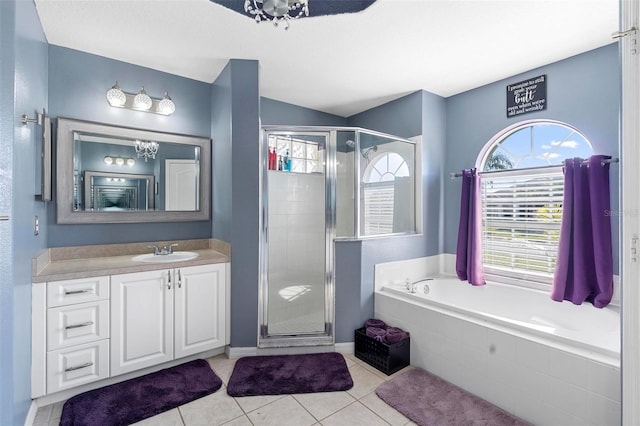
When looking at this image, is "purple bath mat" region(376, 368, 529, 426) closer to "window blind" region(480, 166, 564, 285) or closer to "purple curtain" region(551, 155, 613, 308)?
"purple curtain" region(551, 155, 613, 308)

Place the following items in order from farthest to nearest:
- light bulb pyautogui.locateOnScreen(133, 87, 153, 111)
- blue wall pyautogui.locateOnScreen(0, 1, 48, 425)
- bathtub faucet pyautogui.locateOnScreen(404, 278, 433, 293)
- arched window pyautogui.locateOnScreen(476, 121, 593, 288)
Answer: bathtub faucet pyautogui.locateOnScreen(404, 278, 433, 293) < arched window pyautogui.locateOnScreen(476, 121, 593, 288) < light bulb pyautogui.locateOnScreen(133, 87, 153, 111) < blue wall pyautogui.locateOnScreen(0, 1, 48, 425)

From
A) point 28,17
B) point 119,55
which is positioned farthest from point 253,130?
point 28,17

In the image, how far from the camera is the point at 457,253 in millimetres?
3209

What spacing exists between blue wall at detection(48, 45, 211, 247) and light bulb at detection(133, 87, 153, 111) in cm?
8

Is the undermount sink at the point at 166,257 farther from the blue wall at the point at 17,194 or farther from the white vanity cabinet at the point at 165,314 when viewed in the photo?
the blue wall at the point at 17,194

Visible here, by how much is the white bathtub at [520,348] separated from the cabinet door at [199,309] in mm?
1416

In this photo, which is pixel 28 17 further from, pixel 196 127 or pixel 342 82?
pixel 342 82

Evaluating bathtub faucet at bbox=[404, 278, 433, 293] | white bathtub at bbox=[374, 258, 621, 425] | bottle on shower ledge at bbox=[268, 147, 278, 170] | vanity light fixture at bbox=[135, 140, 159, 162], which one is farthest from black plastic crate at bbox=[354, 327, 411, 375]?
vanity light fixture at bbox=[135, 140, 159, 162]

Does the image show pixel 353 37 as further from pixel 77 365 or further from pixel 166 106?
pixel 77 365

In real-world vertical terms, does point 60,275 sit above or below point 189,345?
above

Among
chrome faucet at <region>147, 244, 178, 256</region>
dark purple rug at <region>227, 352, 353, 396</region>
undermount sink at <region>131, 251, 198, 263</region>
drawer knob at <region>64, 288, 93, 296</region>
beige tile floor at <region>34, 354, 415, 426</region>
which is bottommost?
beige tile floor at <region>34, 354, 415, 426</region>

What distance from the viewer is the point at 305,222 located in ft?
9.52

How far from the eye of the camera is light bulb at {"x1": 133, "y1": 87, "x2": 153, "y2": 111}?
8.46ft

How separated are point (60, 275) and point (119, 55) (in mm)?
1794
